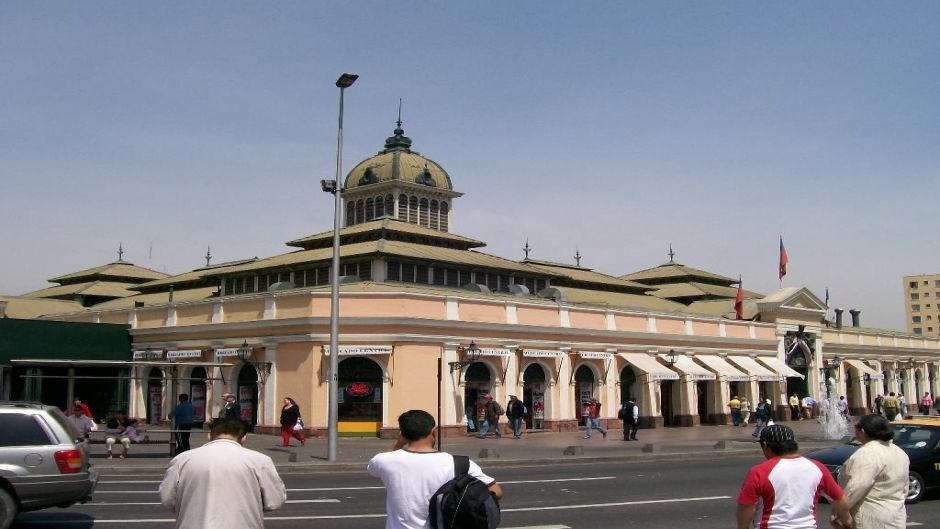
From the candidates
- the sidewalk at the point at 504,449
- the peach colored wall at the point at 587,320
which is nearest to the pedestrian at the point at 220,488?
the sidewalk at the point at 504,449

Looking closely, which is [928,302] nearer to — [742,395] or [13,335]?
[742,395]

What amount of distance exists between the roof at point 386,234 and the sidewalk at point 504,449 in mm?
11289

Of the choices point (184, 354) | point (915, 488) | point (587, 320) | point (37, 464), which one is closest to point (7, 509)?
point (37, 464)

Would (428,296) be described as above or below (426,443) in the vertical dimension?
above

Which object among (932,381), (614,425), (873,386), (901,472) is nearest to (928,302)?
(932,381)

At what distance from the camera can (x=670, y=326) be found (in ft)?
137

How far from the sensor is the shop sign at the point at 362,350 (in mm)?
31031

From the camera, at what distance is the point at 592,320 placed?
38.0 meters

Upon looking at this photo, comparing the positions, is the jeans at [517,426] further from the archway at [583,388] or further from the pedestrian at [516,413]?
the archway at [583,388]

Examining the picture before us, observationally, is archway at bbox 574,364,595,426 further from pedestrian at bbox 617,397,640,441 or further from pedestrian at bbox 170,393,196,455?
pedestrian at bbox 170,393,196,455

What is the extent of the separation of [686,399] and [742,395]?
17.9 feet

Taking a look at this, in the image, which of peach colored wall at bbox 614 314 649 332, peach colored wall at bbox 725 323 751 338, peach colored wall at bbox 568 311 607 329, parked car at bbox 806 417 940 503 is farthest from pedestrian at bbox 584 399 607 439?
parked car at bbox 806 417 940 503

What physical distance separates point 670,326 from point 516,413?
1284 cm

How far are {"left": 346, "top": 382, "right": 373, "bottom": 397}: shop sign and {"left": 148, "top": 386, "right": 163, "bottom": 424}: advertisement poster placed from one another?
11.4m
